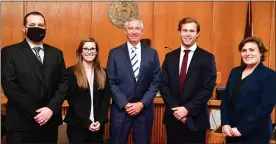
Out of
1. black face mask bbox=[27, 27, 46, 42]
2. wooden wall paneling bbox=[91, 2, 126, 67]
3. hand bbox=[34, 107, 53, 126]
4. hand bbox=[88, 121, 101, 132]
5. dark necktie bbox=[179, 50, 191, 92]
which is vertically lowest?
hand bbox=[88, 121, 101, 132]

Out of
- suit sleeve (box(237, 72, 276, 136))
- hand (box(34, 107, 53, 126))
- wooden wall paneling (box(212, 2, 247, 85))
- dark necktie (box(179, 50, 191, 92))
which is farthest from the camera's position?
wooden wall paneling (box(212, 2, 247, 85))

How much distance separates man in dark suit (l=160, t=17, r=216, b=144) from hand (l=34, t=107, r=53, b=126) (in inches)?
40.2

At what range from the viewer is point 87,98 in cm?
286

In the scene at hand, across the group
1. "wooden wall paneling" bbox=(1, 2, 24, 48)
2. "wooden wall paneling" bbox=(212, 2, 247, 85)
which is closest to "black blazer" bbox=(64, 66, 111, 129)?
"wooden wall paneling" bbox=(1, 2, 24, 48)

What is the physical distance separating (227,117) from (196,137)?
0.34 metres

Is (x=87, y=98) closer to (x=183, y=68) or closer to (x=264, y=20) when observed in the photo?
(x=183, y=68)

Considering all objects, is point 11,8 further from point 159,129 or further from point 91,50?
point 159,129

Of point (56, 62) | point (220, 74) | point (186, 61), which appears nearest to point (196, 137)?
point (186, 61)

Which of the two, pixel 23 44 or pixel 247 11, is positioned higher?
pixel 247 11

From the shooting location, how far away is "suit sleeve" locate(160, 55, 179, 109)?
2895mm

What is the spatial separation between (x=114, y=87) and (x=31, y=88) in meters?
0.70

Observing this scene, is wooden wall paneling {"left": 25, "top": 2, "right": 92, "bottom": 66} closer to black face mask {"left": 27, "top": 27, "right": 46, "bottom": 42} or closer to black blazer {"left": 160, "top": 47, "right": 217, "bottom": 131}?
black face mask {"left": 27, "top": 27, "right": 46, "bottom": 42}

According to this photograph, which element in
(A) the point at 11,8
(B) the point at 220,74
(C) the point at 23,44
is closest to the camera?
(C) the point at 23,44

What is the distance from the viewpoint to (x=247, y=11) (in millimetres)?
5297
